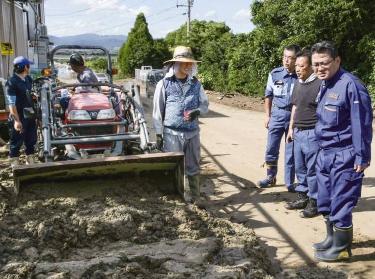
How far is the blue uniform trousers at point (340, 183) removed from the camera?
4.03 meters

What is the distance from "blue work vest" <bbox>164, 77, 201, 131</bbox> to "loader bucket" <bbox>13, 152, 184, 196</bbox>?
42cm

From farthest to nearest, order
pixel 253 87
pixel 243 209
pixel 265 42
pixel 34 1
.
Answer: pixel 253 87 → pixel 265 42 → pixel 34 1 → pixel 243 209

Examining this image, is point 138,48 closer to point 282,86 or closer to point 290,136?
point 282,86

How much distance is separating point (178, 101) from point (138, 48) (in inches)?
1383

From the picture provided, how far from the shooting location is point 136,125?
20.1 feet

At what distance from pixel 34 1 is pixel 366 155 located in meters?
14.5

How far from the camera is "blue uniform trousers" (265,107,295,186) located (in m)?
6.03

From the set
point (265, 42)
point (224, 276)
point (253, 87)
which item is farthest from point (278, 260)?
point (253, 87)

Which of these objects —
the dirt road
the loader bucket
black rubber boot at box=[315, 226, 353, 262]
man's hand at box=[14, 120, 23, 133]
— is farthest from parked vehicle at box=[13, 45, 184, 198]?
black rubber boot at box=[315, 226, 353, 262]

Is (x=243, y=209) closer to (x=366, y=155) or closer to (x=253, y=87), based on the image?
(x=366, y=155)

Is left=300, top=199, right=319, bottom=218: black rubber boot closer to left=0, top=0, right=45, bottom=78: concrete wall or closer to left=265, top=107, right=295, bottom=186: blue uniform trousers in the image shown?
left=265, top=107, right=295, bottom=186: blue uniform trousers

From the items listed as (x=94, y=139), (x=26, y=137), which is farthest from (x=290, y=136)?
(x=26, y=137)

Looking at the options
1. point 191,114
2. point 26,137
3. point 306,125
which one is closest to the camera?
point 191,114

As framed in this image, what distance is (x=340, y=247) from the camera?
4.19 metres
